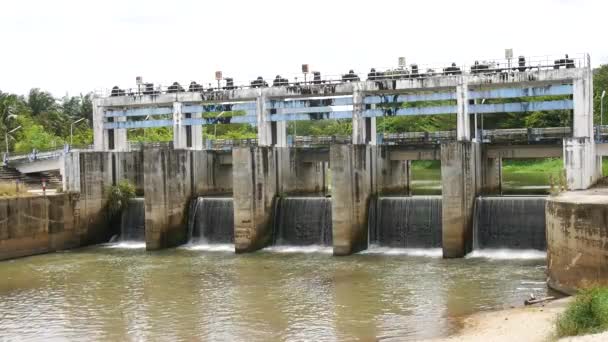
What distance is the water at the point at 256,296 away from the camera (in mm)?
21625

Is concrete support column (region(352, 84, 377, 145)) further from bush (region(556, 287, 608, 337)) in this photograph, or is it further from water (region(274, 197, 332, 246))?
bush (region(556, 287, 608, 337))

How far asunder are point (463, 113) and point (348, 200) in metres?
6.45

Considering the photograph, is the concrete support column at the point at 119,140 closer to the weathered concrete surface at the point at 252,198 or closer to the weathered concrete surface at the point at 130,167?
the weathered concrete surface at the point at 130,167

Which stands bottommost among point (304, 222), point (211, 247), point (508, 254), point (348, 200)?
point (211, 247)

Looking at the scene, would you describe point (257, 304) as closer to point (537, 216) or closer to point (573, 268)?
point (573, 268)

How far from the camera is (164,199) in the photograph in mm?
38188

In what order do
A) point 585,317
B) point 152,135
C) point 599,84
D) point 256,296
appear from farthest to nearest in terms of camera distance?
point 152,135 → point 599,84 → point 256,296 → point 585,317

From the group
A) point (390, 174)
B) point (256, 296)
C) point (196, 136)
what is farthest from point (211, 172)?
point (256, 296)

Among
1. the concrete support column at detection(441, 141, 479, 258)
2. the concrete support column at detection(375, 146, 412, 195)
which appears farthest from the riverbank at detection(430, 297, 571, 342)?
the concrete support column at detection(375, 146, 412, 195)

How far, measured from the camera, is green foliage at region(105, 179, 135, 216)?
41.1 m

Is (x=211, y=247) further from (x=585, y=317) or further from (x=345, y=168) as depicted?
(x=585, y=317)

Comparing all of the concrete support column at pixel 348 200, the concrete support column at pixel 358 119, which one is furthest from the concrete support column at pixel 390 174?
the concrete support column at pixel 348 200

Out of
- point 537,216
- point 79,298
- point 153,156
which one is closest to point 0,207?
point 153,156

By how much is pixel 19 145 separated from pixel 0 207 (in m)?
32.9
